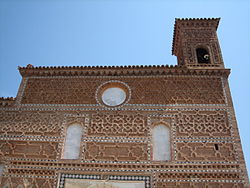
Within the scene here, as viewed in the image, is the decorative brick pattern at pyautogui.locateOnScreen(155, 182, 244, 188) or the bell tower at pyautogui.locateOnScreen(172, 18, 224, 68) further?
the bell tower at pyautogui.locateOnScreen(172, 18, 224, 68)

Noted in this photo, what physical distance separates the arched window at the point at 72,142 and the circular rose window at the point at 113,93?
1130mm

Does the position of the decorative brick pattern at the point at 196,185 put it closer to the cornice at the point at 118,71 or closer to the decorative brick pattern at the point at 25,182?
the decorative brick pattern at the point at 25,182

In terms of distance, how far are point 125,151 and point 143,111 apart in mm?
1361

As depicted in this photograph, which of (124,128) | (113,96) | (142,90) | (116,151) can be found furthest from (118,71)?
(116,151)

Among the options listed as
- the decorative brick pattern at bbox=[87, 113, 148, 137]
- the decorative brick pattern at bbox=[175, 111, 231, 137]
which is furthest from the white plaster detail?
the decorative brick pattern at bbox=[175, 111, 231, 137]

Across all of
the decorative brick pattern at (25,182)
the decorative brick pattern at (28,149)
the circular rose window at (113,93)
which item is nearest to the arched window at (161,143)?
the circular rose window at (113,93)

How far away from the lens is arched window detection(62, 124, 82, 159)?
7.76 m

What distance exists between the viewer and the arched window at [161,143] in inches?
297

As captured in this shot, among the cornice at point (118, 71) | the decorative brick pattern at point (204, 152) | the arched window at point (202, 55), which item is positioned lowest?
the decorative brick pattern at point (204, 152)

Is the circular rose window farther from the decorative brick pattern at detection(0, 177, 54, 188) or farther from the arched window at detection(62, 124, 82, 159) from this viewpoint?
the decorative brick pattern at detection(0, 177, 54, 188)

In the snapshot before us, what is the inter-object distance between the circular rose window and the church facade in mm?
32

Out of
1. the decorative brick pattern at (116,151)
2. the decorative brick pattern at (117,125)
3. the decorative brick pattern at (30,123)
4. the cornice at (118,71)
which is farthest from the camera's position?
the cornice at (118,71)

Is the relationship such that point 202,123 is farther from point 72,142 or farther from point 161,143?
point 72,142

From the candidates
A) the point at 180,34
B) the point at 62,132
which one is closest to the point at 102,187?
the point at 62,132
